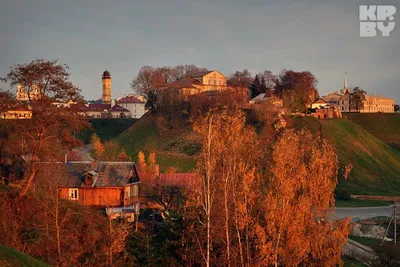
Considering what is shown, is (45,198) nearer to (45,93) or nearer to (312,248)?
(45,93)

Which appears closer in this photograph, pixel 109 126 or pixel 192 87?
pixel 192 87

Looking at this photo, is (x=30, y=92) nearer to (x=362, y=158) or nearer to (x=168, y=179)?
(x=168, y=179)

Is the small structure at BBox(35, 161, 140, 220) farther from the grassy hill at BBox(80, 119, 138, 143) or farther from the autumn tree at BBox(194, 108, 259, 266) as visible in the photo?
the grassy hill at BBox(80, 119, 138, 143)

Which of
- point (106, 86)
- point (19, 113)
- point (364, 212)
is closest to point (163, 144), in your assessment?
point (364, 212)

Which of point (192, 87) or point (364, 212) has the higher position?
point (192, 87)

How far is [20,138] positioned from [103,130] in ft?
209

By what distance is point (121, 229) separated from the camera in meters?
21.2

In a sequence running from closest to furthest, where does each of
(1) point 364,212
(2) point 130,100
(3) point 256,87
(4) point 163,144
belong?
1. (1) point 364,212
2. (4) point 163,144
3. (3) point 256,87
4. (2) point 130,100

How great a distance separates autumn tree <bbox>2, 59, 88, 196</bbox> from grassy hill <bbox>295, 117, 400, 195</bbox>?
31.5 metres

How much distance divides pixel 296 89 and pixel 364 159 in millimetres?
22393

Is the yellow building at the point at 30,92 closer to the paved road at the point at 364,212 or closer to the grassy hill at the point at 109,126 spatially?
the paved road at the point at 364,212

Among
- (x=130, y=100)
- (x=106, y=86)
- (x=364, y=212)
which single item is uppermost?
(x=106, y=86)

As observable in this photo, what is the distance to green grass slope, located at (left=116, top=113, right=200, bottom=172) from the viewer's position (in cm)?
5528

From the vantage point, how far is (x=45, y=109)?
24141mm
